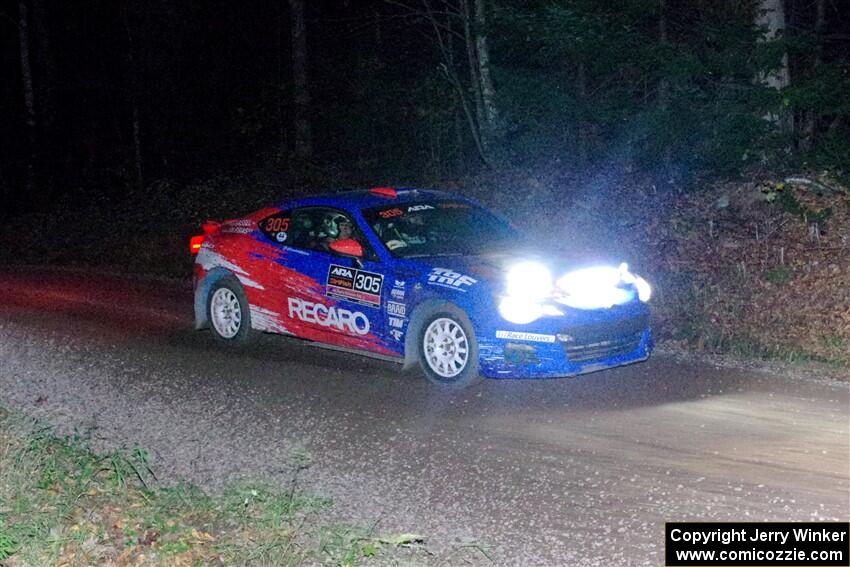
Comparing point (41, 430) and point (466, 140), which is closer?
point (41, 430)

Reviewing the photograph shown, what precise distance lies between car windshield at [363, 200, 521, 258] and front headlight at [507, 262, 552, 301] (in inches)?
38.5

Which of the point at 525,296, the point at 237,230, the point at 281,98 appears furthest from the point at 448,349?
the point at 281,98

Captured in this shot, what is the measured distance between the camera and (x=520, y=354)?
8695 millimetres

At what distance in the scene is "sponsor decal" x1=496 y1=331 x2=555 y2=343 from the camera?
28.3ft

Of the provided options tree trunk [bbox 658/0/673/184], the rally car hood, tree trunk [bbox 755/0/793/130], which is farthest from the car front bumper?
tree trunk [bbox 755/0/793/130]

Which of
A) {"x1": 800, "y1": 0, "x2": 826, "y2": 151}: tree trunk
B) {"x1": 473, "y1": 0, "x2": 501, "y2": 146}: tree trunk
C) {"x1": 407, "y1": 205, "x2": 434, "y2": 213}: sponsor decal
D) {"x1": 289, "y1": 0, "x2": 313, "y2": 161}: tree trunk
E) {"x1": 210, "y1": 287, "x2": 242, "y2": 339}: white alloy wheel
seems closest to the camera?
{"x1": 407, "y1": 205, "x2": 434, "y2": 213}: sponsor decal

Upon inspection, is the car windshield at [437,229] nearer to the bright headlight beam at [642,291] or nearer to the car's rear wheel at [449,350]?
the car's rear wheel at [449,350]

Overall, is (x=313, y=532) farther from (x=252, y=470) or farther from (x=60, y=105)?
(x=60, y=105)

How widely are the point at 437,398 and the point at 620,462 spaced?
221 centimetres

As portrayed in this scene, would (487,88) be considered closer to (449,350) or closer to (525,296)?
(449,350)

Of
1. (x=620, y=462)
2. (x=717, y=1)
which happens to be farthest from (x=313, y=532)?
(x=717, y=1)

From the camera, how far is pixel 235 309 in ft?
36.7

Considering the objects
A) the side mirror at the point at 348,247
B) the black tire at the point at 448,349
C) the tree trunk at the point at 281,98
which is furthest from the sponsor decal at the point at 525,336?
the tree trunk at the point at 281,98

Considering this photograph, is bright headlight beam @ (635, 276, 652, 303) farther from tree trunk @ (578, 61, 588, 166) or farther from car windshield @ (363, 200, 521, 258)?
tree trunk @ (578, 61, 588, 166)
